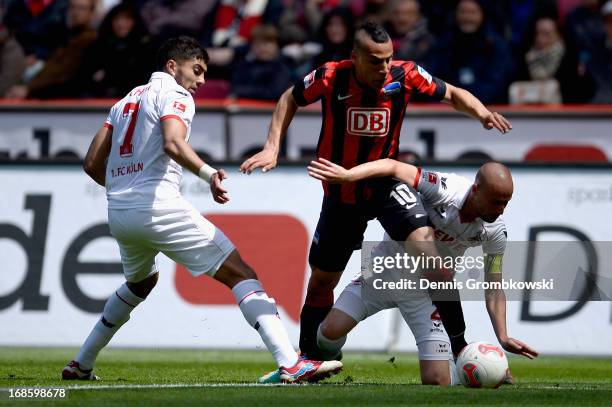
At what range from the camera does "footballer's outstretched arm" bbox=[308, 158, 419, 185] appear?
831 centimetres

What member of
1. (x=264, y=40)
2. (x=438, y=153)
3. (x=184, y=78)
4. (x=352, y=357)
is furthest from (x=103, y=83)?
(x=184, y=78)

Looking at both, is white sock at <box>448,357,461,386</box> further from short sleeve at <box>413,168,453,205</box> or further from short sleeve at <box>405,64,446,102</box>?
short sleeve at <box>405,64,446,102</box>

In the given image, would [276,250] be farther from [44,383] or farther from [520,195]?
[44,383]

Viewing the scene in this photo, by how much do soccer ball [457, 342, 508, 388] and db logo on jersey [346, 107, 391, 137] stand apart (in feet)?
6.13

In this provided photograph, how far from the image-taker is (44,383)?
28.7ft

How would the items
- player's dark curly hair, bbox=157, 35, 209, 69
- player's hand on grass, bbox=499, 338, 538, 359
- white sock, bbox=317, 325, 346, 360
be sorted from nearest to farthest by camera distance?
player's hand on grass, bbox=499, 338, 538, 359 < player's dark curly hair, bbox=157, 35, 209, 69 < white sock, bbox=317, 325, 346, 360

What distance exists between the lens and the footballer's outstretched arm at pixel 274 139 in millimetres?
8648

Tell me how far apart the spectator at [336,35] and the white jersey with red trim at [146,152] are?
7.16 meters

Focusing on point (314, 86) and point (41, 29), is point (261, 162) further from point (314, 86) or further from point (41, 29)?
point (41, 29)

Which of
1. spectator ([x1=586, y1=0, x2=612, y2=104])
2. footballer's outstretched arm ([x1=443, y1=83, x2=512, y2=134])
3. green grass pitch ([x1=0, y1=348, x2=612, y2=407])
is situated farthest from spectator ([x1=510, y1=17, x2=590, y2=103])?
footballer's outstretched arm ([x1=443, y1=83, x2=512, y2=134])

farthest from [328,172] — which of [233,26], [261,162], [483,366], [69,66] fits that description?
[233,26]

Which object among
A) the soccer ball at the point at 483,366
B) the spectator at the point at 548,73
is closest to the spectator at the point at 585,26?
the spectator at the point at 548,73

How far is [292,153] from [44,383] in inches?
252

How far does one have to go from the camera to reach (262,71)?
52.9 feet
